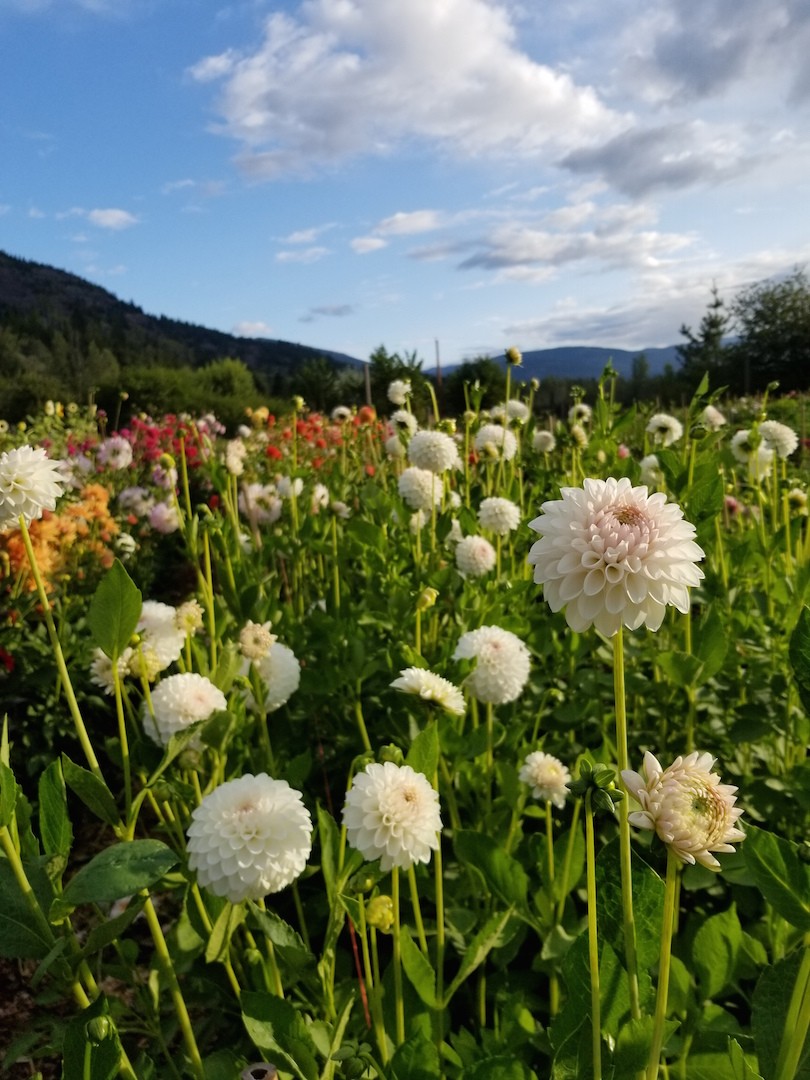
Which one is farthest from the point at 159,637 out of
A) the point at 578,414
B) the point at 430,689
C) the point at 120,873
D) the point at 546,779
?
the point at 578,414

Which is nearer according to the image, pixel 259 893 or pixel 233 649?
pixel 259 893

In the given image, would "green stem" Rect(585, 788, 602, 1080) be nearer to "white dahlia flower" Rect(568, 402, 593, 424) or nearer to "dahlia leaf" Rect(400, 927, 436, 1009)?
"dahlia leaf" Rect(400, 927, 436, 1009)

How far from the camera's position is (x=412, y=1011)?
1.21m

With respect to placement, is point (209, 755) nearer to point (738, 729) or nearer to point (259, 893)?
point (259, 893)

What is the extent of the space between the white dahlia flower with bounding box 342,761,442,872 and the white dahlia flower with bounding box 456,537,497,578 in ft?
3.80

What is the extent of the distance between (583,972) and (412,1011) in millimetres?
518

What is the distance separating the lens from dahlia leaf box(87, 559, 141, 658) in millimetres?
1089

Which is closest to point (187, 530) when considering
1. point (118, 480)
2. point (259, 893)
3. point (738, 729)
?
point (259, 893)

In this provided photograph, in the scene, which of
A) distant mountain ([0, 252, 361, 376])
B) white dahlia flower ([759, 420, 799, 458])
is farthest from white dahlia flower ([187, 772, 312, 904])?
distant mountain ([0, 252, 361, 376])

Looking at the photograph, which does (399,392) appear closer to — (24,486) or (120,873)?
(24,486)

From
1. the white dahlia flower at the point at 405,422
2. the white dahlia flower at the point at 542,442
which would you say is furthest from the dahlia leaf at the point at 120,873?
the white dahlia flower at the point at 542,442

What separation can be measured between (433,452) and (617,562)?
1672mm

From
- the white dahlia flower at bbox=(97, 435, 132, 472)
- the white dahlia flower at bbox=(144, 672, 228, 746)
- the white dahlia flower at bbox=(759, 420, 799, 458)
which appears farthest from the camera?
the white dahlia flower at bbox=(97, 435, 132, 472)

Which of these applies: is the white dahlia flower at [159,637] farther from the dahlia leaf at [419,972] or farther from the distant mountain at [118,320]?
the distant mountain at [118,320]
